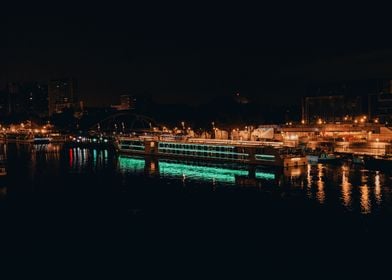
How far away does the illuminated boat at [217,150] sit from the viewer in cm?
1880

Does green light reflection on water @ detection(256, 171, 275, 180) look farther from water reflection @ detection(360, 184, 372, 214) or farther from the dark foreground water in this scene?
water reflection @ detection(360, 184, 372, 214)

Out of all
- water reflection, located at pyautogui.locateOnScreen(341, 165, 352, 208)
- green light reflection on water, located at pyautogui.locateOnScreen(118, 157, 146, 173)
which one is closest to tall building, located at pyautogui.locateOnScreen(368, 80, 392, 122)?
water reflection, located at pyautogui.locateOnScreen(341, 165, 352, 208)

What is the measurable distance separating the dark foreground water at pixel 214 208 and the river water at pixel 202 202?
1.0 inches

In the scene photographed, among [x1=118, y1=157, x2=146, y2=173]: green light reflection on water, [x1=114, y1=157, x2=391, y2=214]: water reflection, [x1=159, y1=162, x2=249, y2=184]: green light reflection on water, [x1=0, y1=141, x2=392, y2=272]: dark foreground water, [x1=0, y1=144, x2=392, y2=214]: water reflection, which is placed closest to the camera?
[x1=0, y1=141, x2=392, y2=272]: dark foreground water

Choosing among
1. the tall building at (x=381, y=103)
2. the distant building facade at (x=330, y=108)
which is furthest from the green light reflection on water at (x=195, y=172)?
the distant building facade at (x=330, y=108)

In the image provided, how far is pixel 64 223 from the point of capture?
11.1 meters

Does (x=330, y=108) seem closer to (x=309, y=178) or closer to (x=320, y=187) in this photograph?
(x=309, y=178)

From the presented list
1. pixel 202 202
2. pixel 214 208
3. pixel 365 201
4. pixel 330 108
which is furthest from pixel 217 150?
pixel 330 108

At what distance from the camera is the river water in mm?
10227

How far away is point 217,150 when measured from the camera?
21.9 meters

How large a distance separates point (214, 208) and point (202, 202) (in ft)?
2.65

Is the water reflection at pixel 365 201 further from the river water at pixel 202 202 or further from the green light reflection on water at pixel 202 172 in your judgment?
the green light reflection on water at pixel 202 172

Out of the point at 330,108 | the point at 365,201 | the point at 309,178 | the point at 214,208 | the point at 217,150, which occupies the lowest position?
the point at 214,208

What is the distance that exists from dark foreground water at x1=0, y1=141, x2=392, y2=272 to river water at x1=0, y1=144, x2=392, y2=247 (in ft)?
0.08
